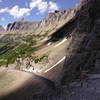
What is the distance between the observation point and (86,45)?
6431 cm

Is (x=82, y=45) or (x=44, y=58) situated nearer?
(x=82, y=45)

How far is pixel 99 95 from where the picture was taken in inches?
1754

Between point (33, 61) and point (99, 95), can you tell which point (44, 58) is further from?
point (99, 95)

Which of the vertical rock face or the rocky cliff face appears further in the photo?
the vertical rock face

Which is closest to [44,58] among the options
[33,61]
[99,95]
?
[33,61]

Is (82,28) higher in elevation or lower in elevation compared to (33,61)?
higher

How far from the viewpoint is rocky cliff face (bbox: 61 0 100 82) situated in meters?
59.8

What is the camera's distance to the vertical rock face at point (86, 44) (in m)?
60.1

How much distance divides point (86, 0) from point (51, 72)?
24.1m

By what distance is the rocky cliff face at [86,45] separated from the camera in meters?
59.8

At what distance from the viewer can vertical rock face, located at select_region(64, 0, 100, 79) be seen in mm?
60094

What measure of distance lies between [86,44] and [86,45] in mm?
324

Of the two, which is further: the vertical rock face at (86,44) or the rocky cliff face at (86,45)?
the vertical rock face at (86,44)

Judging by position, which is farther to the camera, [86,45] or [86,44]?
[86,44]
